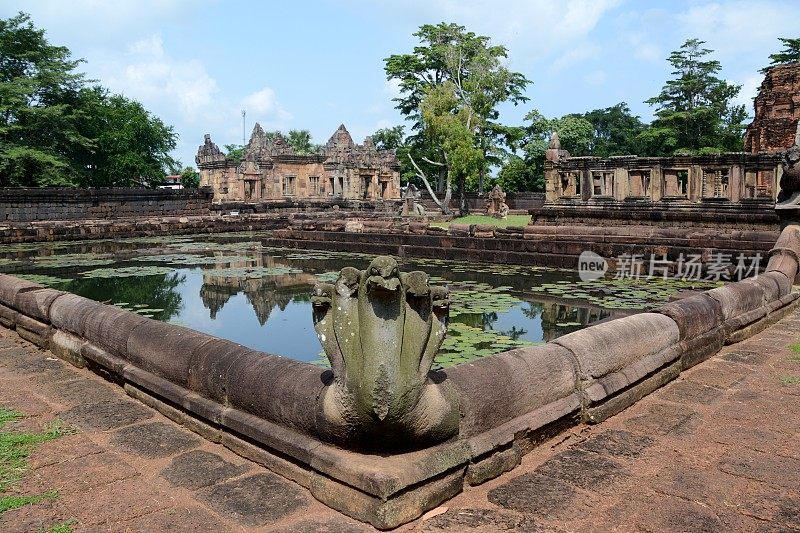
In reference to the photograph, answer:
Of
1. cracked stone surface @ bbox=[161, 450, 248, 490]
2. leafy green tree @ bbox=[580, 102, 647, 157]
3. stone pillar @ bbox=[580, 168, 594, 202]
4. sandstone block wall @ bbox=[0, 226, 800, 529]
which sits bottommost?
cracked stone surface @ bbox=[161, 450, 248, 490]

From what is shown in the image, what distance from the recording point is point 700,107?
44156 mm

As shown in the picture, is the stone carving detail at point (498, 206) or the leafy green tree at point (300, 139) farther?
the leafy green tree at point (300, 139)

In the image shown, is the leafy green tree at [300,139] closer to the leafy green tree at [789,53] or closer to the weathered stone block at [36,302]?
the leafy green tree at [789,53]

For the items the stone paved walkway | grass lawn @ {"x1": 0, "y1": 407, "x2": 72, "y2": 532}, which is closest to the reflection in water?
the stone paved walkway

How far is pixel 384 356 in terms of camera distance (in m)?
2.81

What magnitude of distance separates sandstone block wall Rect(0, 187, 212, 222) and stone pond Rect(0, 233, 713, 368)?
25.8ft

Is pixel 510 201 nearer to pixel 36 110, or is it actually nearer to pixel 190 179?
pixel 36 110

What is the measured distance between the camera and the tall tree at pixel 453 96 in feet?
105

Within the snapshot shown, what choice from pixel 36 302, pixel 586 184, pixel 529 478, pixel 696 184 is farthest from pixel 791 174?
pixel 36 302

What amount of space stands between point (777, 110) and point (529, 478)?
1017 inches

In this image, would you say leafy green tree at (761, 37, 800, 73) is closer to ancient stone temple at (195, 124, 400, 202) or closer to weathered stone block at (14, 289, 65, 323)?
ancient stone temple at (195, 124, 400, 202)

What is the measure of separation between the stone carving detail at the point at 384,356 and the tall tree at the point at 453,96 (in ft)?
96.7

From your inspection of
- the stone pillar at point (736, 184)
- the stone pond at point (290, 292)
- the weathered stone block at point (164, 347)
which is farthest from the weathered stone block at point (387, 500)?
the stone pillar at point (736, 184)

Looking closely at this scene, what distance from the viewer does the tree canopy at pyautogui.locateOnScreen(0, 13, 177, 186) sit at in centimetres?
3030
